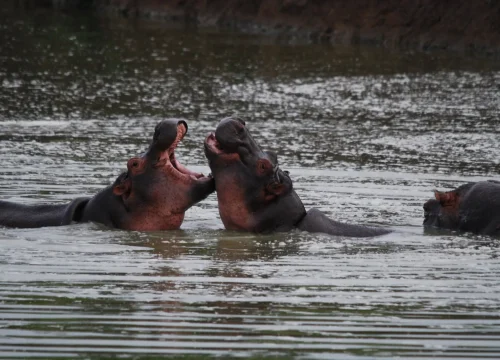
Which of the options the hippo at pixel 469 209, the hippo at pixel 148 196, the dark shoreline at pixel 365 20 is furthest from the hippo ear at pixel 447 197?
the dark shoreline at pixel 365 20

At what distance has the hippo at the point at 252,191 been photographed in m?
9.79

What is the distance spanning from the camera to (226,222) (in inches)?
399

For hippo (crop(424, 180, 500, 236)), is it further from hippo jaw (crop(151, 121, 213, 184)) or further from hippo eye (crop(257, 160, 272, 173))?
hippo jaw (crop(151, 121, 213, 184))

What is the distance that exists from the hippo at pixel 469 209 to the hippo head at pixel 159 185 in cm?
180

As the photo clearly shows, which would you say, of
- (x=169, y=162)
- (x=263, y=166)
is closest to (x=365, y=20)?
(x=263, y=166)

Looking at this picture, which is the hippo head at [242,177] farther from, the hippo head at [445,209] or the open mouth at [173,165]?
the hippo head at [445,209]

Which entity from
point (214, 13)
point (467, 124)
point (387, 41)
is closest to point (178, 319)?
point (467, 124)

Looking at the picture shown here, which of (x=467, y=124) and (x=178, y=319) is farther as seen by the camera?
(x=467, y=124)

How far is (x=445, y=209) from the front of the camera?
10391mm

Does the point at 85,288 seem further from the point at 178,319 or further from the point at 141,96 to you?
the point at 141,96

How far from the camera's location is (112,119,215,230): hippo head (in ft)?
32.3

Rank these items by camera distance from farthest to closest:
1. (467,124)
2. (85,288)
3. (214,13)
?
(214,13), (467,124), (85,288)

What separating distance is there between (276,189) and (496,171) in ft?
14.0

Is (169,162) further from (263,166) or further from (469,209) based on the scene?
(469,209)
